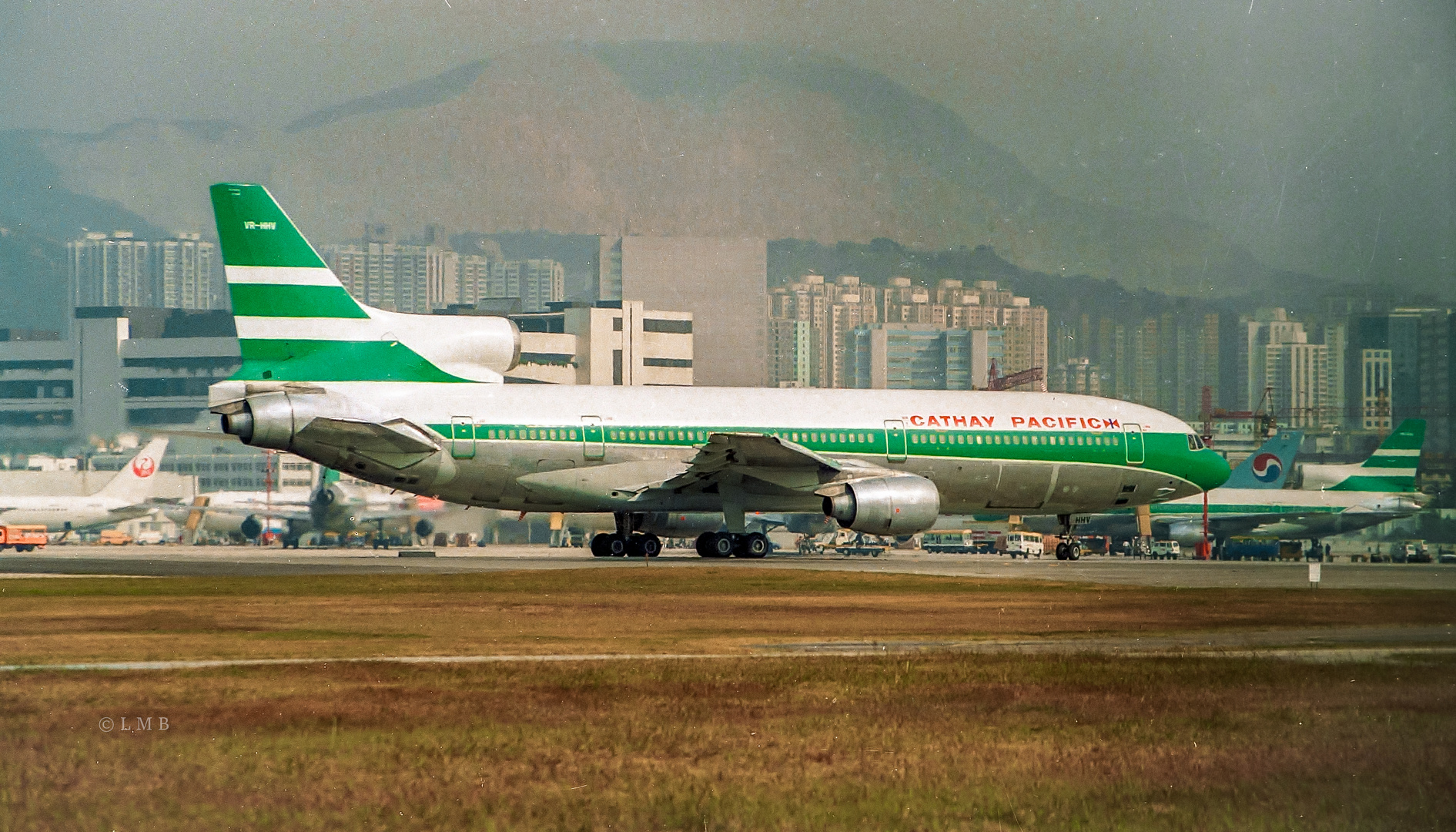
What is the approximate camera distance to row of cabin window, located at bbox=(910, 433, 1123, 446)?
45969 mm

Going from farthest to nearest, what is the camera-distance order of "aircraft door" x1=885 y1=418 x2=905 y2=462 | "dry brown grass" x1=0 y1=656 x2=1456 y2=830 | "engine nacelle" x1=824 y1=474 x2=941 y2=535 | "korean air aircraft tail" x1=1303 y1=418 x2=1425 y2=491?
"korean air aircraft tail" x1=1303 y1=418 x2=1425 y2=491, "aircraft door" x1=885 y1=418 x2=905 y2=462, "engine nacelle" x1=824 y1=474 x2=941 y2=535, "dry brown grass" x1=0 y1=656 x2=1456 y2=830

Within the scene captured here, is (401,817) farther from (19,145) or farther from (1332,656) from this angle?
(19,145)

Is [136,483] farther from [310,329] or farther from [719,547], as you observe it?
[719,547]

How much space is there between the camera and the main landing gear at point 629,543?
46.4m

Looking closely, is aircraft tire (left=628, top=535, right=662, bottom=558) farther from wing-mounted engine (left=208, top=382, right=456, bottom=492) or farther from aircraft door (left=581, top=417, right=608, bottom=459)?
wing-mounted engine (left=208, top=382, right=456, bottom=492)

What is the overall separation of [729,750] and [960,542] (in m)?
85.5

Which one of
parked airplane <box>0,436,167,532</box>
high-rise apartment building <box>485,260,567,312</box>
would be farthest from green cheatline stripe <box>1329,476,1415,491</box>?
high-rise apartment building <box>485,260,567,312</box>

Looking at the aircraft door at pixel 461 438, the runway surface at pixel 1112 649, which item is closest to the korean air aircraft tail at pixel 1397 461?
the aircraft door at pixel 461 438

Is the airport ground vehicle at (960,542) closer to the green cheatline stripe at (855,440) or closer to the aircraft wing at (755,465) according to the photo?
the green cheatline stripe at (855,440)

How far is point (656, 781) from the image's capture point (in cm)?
1067

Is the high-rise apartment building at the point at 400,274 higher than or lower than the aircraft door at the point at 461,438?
higher

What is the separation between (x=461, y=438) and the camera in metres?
41.4

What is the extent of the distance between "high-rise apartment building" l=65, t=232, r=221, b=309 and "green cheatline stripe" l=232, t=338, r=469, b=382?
117 metres

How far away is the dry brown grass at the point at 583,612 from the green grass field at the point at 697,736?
0.75ft
